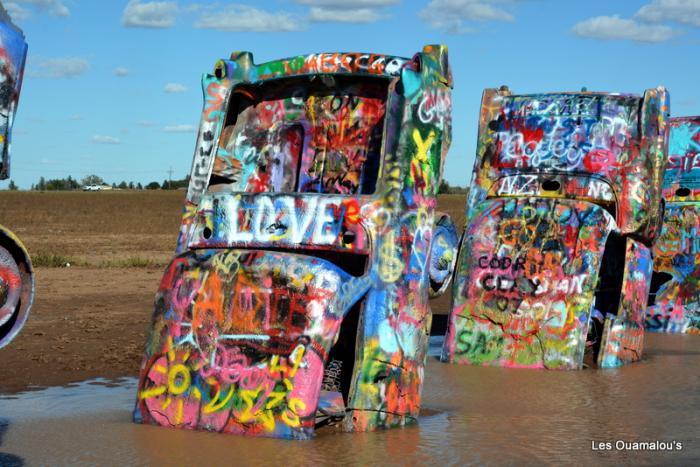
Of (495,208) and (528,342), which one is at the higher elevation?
(495,208)

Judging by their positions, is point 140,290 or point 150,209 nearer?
point 140,290

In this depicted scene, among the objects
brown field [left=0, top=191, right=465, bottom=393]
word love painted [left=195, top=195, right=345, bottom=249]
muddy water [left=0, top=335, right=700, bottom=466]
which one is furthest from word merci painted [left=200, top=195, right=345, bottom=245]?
brown field [left=0, top=191, right=465, bottom=393]

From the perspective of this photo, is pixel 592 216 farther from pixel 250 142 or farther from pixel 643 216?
pixel 250 142

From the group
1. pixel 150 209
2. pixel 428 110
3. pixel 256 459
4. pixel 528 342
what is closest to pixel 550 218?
pixel 528 342

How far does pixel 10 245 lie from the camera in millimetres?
7164

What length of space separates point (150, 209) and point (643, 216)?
3986 cm

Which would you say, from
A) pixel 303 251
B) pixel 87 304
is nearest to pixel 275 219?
pixel 303 251

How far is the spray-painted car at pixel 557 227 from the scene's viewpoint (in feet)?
40.5

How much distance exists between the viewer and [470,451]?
8.19 meters

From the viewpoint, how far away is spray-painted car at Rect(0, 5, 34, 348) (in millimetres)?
7203

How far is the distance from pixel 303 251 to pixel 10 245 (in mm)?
2416

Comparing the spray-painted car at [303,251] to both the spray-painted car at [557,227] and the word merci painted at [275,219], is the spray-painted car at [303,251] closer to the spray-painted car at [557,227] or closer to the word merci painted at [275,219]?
the word merci painted at [275,219]

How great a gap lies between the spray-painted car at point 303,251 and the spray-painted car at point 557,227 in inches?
133

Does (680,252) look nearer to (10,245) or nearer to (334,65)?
(334,65)
